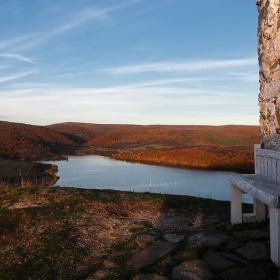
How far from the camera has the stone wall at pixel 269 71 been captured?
4574 mm

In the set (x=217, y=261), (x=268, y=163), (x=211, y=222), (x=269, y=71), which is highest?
(x=269, y=71)

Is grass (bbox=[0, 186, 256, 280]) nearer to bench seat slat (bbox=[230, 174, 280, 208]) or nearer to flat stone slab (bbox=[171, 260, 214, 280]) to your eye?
flat stone slab (bbox=[171, 260, 214, 280])

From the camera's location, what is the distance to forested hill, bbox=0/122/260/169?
102ft

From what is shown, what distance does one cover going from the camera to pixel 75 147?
54594 mm

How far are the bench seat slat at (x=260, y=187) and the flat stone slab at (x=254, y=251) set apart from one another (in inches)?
23.2

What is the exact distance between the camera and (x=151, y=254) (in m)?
3.98

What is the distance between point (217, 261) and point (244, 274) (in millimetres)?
435

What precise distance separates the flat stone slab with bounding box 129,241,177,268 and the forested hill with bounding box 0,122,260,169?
23.3m

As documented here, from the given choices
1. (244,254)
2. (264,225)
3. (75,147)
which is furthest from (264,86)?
(75,147)

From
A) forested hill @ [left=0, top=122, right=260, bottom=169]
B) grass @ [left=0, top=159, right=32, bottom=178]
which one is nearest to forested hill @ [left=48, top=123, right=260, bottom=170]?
forested hill @ [left=0, top=122, right=260, bottom=169]

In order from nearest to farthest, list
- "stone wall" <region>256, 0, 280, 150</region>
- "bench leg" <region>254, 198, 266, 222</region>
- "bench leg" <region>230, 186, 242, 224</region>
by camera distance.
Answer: "stone wall" <region>256, 0, 280, 150</region>
"bench leg" <region>230, 186, 242, 224</region>
"bench leg" <region>254, 198, 266, 222</region>

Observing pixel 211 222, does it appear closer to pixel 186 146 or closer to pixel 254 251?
pixel 254 251

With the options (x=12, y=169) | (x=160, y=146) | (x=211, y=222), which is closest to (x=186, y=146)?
(x=160, y=146)

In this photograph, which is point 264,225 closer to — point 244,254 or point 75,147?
point 244,254
